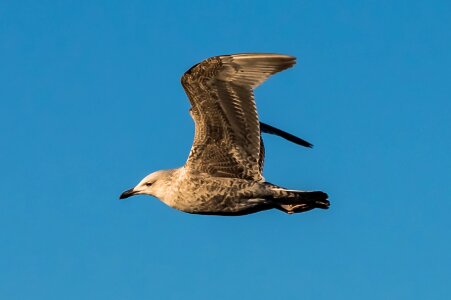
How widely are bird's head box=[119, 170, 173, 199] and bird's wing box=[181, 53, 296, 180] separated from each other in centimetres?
57

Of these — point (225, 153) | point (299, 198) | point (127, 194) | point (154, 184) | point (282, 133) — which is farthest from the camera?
point (282, 133)

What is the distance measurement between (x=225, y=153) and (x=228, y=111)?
3.27 feet

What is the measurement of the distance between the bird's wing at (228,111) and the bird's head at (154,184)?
57 cm

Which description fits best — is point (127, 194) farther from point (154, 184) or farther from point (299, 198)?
point (299, 198)

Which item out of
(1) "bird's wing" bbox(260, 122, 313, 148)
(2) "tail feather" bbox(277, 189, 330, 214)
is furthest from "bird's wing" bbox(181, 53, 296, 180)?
(1) "bird's wing" bbox(260, 122, 313, 148)

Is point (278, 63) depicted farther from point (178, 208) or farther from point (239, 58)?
point (178, 208)

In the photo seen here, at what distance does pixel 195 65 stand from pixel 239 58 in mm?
792

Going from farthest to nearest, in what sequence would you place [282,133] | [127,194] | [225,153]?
[282,133]
[127,194]
[225,153]

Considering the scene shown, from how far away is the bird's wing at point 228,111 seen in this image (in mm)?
22312

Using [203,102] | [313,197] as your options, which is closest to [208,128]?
[203,102]

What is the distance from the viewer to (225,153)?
76.6ft

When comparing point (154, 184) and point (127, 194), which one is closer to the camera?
point (154, 184)

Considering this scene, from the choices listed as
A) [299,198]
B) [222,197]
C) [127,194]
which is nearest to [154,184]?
[127,194]

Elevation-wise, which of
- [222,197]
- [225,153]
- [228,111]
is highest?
[228,111]
